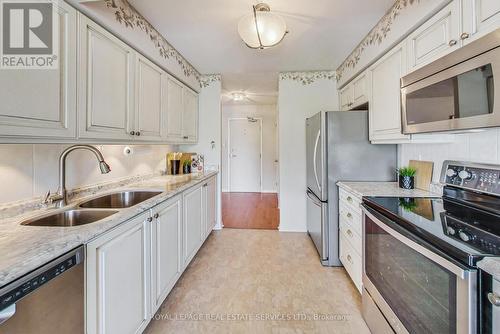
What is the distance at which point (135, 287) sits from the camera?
1396mm

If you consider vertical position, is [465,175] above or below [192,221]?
above

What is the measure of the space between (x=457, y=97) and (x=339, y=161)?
4.15ft

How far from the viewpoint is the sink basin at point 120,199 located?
5.75 feet

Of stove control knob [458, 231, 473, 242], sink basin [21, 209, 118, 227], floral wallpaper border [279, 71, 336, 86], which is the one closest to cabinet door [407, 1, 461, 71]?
stove control knob [458, 231, 473, 242]

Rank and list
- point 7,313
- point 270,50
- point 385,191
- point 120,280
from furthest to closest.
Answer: point 270,50
point 385,191
point 120,280
point 7,313

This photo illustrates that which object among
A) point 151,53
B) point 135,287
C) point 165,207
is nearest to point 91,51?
point 151,53

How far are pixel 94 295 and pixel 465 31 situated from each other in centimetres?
218

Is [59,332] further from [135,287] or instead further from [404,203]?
[404,203]

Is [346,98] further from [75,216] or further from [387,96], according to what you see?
[75,216]

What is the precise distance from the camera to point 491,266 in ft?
2.41

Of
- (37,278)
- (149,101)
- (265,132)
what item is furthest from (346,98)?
(265,132)

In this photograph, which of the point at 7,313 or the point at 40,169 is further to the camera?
the point at 40,169

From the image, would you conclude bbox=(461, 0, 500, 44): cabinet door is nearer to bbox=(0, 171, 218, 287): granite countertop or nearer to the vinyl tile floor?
the vinyl tile floor

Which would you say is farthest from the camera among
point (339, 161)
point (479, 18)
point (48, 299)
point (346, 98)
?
point (346, 98)
